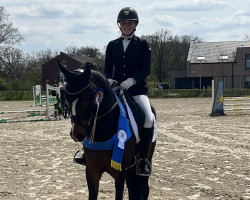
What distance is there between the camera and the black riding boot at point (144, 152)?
4.20m

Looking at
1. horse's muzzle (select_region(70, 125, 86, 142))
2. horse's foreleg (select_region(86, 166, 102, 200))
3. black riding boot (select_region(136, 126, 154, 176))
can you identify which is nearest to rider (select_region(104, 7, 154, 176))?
black riding boot (select_region(136, 126, 154, 176))

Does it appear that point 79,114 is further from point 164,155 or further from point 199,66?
point 199,66

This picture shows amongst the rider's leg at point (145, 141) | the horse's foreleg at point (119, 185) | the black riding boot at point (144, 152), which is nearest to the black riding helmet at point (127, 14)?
the rider's leg at point (145, 141)

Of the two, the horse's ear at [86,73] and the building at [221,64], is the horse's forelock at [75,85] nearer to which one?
the horse's ear at [86,73]

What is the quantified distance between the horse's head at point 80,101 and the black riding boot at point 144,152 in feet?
3.35

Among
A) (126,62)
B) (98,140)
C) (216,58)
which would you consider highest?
(216,58)

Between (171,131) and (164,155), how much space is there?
14.8ft

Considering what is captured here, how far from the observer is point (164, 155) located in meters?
8.27

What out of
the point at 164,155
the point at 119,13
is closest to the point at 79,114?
the point at 119,13

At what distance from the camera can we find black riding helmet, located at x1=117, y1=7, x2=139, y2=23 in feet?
13.9

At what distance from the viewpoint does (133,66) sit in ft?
14.4

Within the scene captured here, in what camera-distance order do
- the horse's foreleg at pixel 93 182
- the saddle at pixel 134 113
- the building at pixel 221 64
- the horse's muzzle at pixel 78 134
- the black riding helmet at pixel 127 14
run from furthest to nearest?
the building at pixel 221 64, the black riding helmet at pixel 127 14, the saddle at pixel 134 113, the horse's foreleg at pixel 93 182, the horse's muzzle at pixel 78 134

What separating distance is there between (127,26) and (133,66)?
51 cm

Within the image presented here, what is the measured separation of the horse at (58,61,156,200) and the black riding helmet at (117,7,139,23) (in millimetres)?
887
